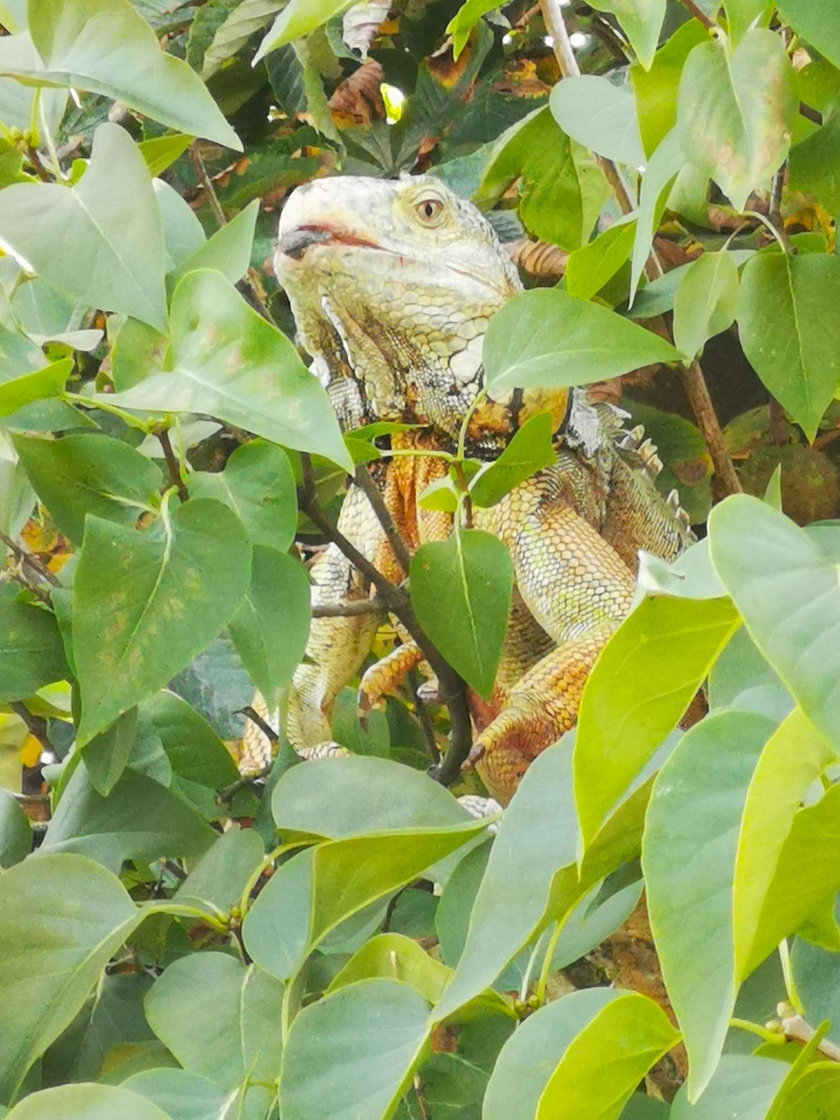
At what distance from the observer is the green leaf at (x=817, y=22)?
56 cm

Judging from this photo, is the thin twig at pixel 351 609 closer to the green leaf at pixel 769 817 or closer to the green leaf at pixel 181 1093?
the green leaf at pixel 181 1093

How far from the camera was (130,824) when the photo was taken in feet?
2.53

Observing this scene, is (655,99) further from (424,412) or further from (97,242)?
(424,412)

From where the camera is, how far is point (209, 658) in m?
1.13

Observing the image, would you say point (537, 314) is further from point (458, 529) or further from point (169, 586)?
point (169, 586)

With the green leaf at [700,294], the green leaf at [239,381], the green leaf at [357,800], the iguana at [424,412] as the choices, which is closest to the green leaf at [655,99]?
the green leaf at [700,294]

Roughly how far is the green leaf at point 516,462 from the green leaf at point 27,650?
0.24m

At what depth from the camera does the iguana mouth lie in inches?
43.3

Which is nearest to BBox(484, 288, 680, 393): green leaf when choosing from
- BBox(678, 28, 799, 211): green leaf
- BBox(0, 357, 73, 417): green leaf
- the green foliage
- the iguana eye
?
the green foliage

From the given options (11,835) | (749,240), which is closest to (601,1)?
(11,835)

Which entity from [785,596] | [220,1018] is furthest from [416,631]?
[785,596]

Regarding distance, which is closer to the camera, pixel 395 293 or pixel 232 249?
pixel 232 249

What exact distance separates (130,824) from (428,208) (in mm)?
622

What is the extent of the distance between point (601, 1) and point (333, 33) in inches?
38.5
